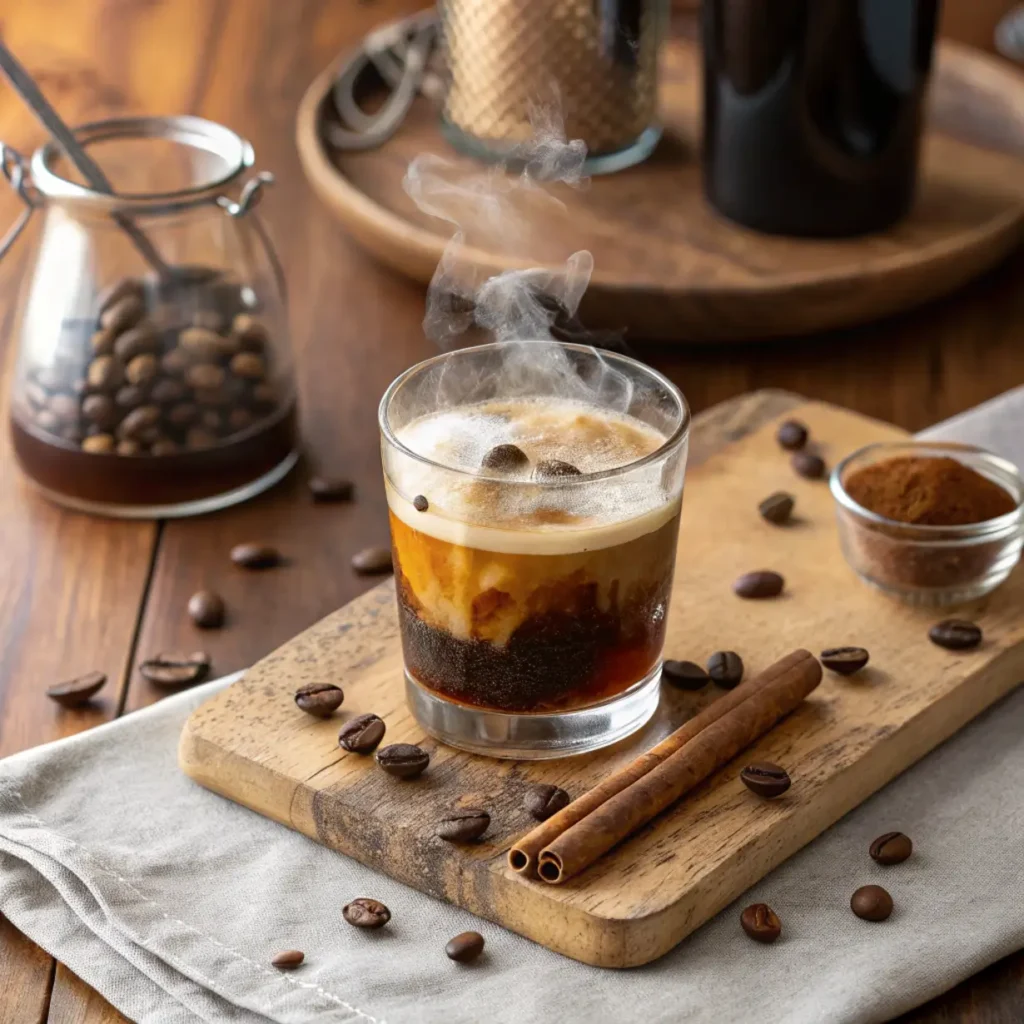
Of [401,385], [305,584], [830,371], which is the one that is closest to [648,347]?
[830,371]

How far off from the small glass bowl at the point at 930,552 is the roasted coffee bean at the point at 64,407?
902mm

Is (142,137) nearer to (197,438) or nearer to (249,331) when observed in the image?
(249,331)

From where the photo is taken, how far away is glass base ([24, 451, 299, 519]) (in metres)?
2.03

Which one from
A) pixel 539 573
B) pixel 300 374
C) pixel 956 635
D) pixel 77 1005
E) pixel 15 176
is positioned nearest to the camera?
pixel 77 1005

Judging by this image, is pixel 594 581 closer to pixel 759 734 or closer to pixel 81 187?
pixel 759 734

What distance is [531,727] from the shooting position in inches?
60.9

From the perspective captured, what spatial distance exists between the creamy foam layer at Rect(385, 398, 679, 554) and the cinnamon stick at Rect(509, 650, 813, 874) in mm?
200

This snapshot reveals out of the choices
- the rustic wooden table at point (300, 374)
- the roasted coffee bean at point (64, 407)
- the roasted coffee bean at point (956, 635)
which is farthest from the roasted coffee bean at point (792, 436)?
the roasted coffee bean at point (64, 407)

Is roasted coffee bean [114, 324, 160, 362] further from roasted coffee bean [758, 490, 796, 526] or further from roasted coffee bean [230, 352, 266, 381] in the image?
roasted coffee bean [758, 490, 796, 526]

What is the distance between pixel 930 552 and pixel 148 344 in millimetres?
940

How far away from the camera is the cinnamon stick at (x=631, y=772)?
1.40 meters

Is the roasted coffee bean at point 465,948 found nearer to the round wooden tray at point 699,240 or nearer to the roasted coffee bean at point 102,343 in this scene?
the roasted coffee bean at point 102,343

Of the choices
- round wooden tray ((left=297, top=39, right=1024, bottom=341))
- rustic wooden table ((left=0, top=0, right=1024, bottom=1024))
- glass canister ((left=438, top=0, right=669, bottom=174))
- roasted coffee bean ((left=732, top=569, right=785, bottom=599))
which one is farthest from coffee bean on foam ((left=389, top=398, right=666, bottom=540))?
glass canister ((left=438, top=0, right=669, bottom=174))

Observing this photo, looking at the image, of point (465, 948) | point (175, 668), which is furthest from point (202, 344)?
point (465, 948)
